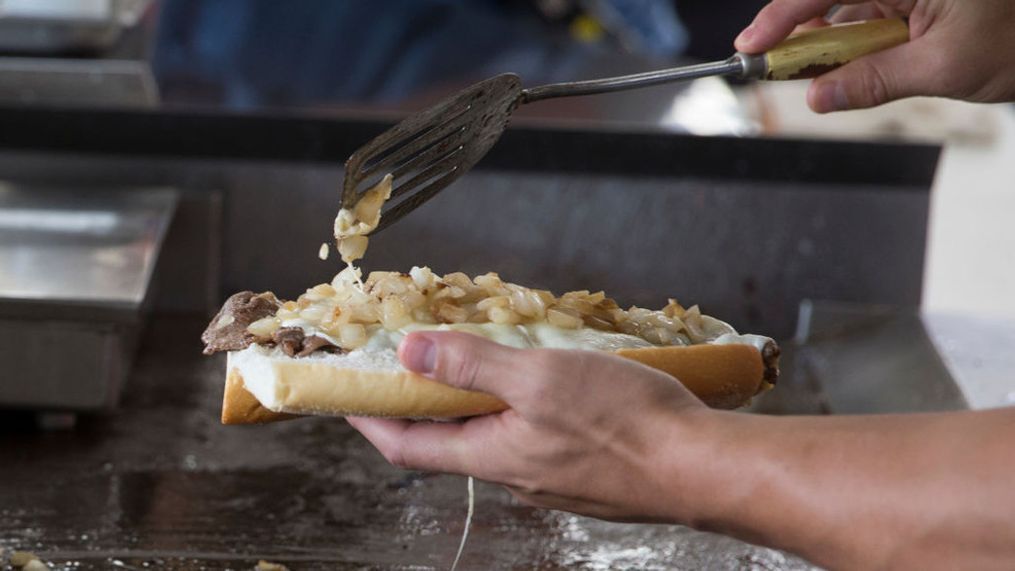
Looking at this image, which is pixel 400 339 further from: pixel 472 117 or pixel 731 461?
pixel 731 461


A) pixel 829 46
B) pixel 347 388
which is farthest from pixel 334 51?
pixel 347 388

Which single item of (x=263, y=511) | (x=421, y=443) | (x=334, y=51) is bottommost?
(x=263, y=511)

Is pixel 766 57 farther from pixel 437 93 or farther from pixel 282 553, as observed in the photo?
pixel 437 93

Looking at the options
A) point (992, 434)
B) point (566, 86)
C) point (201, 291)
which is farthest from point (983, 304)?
point (992, 434)

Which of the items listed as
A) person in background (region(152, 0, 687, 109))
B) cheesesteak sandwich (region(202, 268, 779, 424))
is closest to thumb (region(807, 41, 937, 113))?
cheesesteak sandwich (region(202, 268, 779, 424))

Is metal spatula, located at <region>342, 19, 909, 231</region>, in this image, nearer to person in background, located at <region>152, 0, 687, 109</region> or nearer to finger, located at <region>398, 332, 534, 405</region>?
finger, located at <region>398, 332, 534, 405</region>
